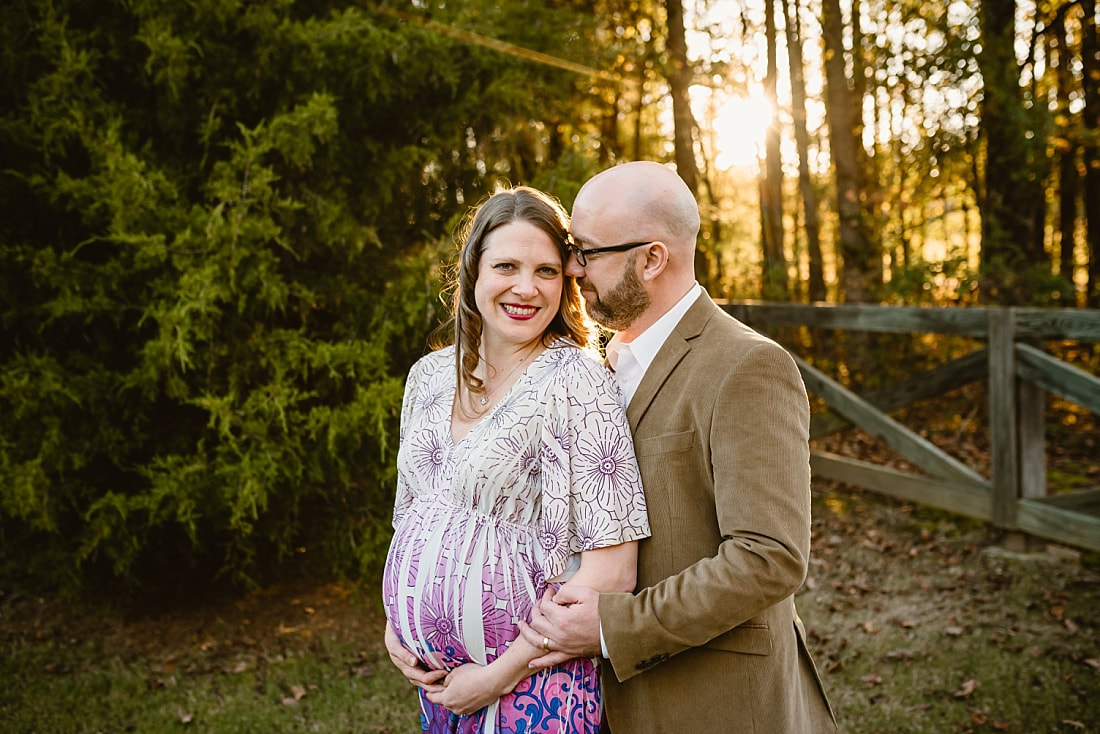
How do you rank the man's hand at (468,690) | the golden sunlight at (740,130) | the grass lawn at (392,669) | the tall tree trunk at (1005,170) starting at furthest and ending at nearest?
the golden sunlight at (740,130) → the tall tree trunk at (1005,170) → the grass lawn at (392,669) → the man's hand at (468,690)

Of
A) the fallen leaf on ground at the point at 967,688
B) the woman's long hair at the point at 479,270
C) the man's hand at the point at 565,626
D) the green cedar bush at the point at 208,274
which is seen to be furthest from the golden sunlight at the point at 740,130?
the man's hand at the point at 565,626

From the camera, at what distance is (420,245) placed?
566 cm

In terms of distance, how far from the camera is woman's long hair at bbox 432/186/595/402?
2.30m

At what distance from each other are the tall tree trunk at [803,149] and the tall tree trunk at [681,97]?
276 cm

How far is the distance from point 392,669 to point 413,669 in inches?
110

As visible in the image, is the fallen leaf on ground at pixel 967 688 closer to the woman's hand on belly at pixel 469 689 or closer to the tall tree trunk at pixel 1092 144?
the woman's hand on belly at pixel 469 689

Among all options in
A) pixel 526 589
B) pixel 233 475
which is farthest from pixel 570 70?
pixel 526 589

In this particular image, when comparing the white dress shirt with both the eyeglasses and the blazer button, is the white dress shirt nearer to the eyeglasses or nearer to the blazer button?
the eyeglasses

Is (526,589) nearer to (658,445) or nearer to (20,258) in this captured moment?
(658,445)

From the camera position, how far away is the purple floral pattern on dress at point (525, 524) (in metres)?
2.07

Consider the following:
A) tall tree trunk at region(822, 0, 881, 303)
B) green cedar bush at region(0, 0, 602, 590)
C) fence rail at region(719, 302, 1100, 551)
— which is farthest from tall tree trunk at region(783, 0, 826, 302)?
green cedar bush at region(0, 0, 602, 590)

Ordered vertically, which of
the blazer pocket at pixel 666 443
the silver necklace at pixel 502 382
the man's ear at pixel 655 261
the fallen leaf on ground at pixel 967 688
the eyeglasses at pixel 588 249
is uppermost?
the eyeglasses at pixel 588 249

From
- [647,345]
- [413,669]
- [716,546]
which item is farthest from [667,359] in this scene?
[413,669]

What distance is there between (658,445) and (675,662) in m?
0.55
